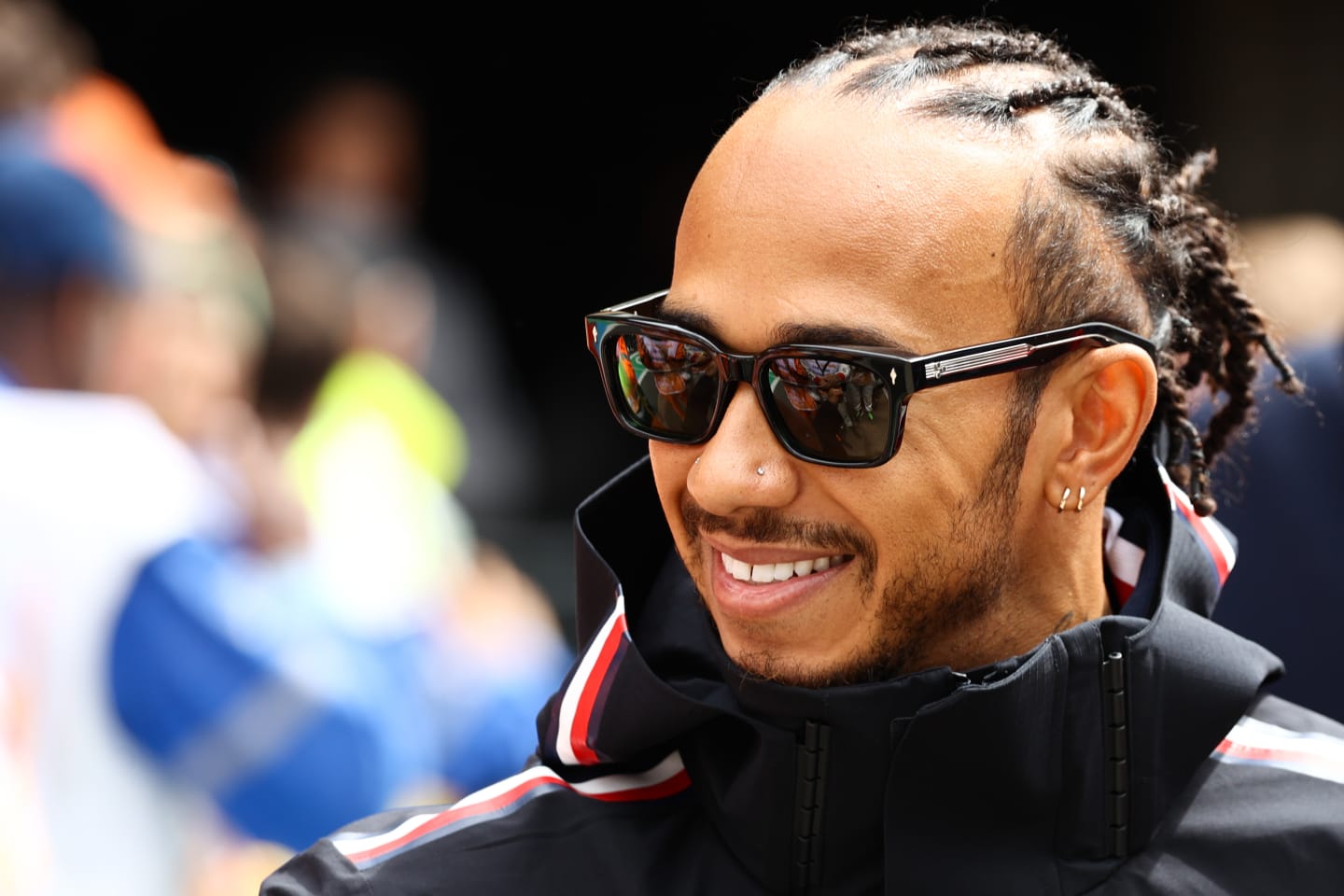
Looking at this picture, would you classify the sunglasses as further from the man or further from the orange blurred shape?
the orange blurred shape

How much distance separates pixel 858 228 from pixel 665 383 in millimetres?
268

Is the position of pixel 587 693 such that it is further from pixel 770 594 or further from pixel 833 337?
pixel 833 337

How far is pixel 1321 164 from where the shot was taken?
6328 millimetres

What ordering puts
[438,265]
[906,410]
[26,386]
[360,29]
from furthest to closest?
[360,29] < [438,265] < [26,386] < [906,410]

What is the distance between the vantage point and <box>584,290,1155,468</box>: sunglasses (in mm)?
1516

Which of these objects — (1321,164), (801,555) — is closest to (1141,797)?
(801,555)

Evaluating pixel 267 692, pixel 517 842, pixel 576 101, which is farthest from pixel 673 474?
pixel 576 101

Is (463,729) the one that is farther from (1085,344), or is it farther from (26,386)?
(1085,344)

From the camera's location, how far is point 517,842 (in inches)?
64.4

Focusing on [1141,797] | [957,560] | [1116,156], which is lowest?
[1141,797]

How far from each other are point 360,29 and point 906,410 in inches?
209

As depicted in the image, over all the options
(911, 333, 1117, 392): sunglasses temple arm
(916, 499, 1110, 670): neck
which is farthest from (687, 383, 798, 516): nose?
(916, 499, 1110, 670): neck

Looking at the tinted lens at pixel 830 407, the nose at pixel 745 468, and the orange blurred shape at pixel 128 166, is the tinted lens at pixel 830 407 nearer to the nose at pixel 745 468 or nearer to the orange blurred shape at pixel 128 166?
the nose at pixel 745 468

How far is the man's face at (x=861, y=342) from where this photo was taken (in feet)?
5.07
